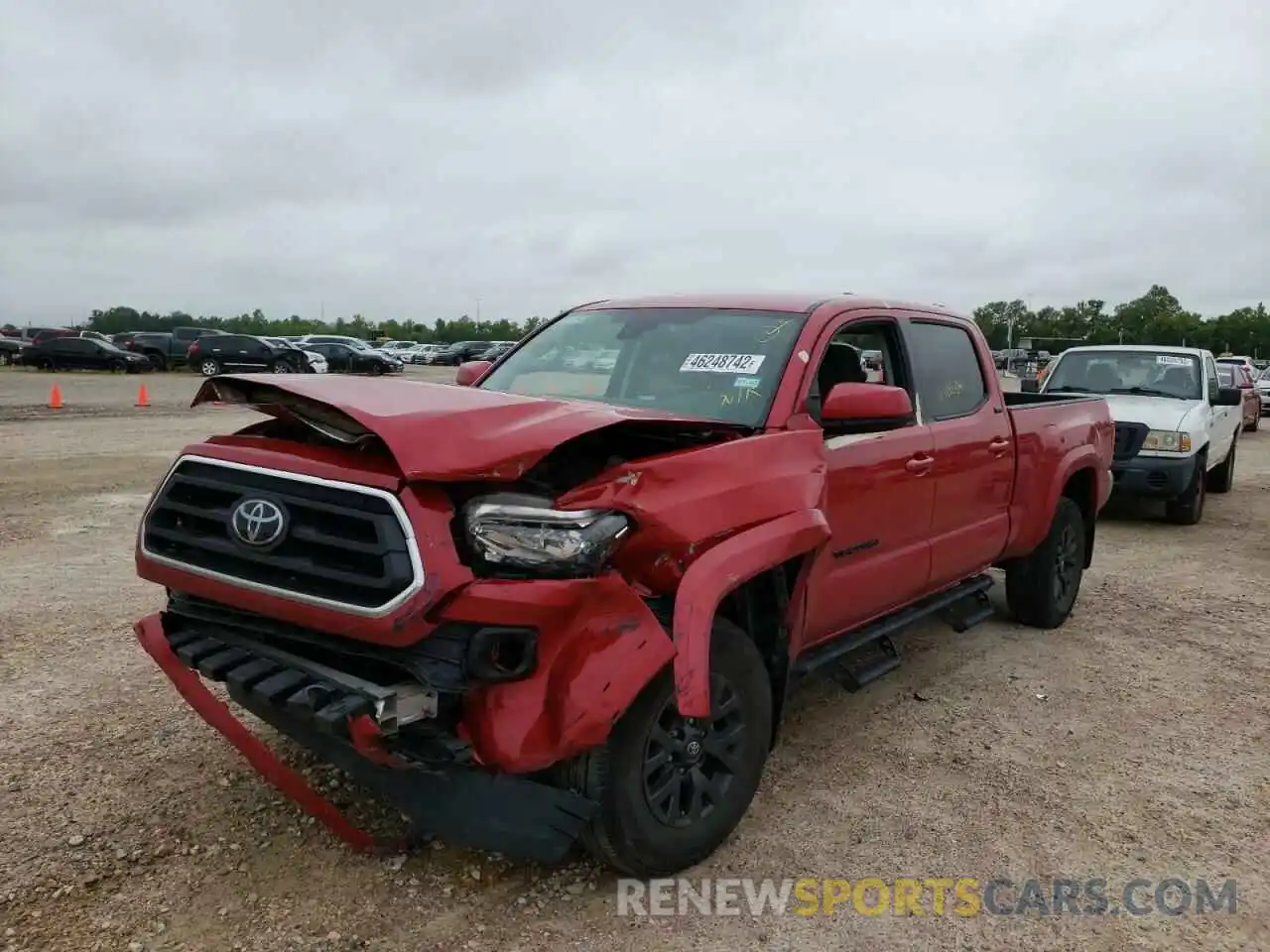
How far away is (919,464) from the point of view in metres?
4.32

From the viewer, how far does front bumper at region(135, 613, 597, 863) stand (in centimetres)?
258

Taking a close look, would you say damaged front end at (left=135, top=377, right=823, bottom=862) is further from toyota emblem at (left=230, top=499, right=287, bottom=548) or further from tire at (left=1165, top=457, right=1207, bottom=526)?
tire at (left=1165, top=457, right=1207, bottom=526)

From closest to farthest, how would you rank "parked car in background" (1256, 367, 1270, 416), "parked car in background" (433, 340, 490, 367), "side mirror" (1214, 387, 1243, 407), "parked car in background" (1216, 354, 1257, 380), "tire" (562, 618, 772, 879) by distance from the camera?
"tire" (562, 618, 772, 879)
"side mirror" (1214, 387, 1243, 407)
"parked car in background" (1216, 354, 1257, 380)
"parked car in background" (1256, 367, 1270, 416)
"parked car in background" (433, 340, 490, 367)

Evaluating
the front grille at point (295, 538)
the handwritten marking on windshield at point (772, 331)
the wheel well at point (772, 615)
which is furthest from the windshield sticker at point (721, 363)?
the front grille at point (295, 538)

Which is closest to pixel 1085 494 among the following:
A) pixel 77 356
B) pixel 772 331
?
pixel 772 331

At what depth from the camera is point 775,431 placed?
3.51 meters

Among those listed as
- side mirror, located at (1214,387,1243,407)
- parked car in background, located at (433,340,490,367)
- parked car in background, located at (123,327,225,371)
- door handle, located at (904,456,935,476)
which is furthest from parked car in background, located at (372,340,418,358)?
door handle, located at (904,456,935,476)

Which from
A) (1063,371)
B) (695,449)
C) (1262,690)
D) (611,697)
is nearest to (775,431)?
(695,449)

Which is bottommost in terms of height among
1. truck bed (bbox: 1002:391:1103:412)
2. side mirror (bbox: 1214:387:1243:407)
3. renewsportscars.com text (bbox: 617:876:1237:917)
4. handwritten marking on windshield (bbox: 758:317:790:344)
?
renewsportscars.com text (bbox: 617:876:1237:917)

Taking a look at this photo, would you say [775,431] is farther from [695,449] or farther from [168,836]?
[168,836]

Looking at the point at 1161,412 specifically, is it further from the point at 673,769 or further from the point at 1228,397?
the point at 673,769

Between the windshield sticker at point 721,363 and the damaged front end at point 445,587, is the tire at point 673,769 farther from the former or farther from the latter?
the windshield sticker at point 721,363

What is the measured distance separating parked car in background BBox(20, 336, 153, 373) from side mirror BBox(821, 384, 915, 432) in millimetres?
37762

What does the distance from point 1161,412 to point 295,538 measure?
965 cm
